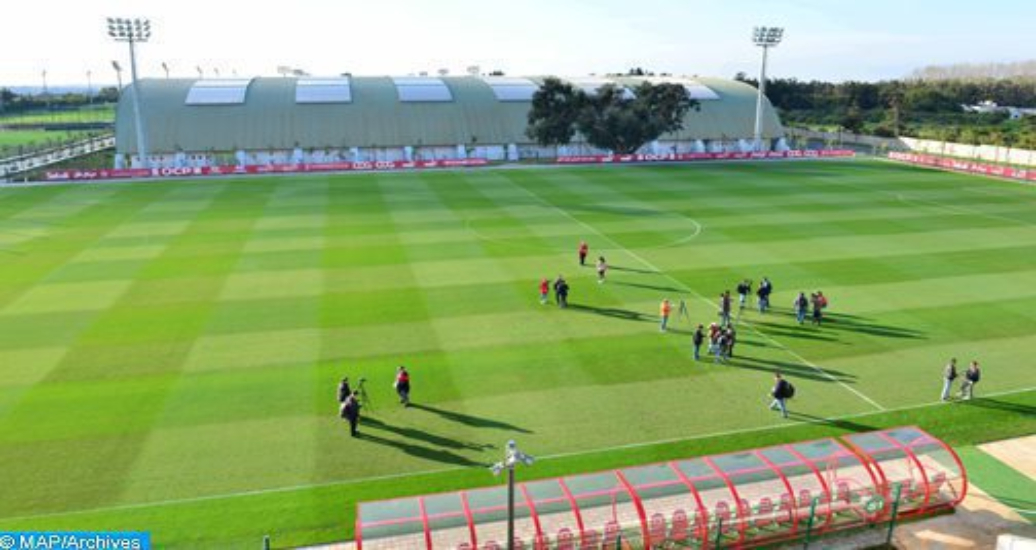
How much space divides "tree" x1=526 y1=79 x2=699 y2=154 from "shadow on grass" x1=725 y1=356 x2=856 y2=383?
57117mm

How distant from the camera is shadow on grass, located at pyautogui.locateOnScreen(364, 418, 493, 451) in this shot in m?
20.3

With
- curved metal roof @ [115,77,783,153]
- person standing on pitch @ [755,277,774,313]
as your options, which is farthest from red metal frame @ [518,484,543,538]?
curved metal roof @ [115,77,783,153]

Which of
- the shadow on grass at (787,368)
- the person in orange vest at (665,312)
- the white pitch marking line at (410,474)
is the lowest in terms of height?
the white pitch marking line at (410,474)

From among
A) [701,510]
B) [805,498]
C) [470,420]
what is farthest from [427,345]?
[805,498]

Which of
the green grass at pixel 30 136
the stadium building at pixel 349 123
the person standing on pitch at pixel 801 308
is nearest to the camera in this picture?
the person standing on pitch at pixel 801 308

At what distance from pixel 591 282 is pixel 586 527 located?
806 inches

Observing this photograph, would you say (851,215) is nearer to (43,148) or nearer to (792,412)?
(792,412)

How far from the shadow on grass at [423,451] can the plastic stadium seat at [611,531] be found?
5051 millimetres

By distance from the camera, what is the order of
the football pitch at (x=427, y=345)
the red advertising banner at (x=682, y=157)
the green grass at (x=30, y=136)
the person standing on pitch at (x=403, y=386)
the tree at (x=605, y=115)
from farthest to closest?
the green grass at (x=30, y=136)
the tree at (x=605, y=115)
the red advertising banner at (x=682, y=157)
the person standing on pitch at (x=403, y=386)
the football pitch at (x=427, y=345)

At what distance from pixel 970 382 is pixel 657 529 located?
45.6ft

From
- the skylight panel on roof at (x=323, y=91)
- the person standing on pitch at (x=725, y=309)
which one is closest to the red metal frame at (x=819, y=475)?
the person standing on pitch at (x=725, y=309)

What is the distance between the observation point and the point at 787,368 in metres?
25.5

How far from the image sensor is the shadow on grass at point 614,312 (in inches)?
1192

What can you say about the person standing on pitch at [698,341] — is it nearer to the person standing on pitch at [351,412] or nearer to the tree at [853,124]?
the person standing on pitch at [351,412]
